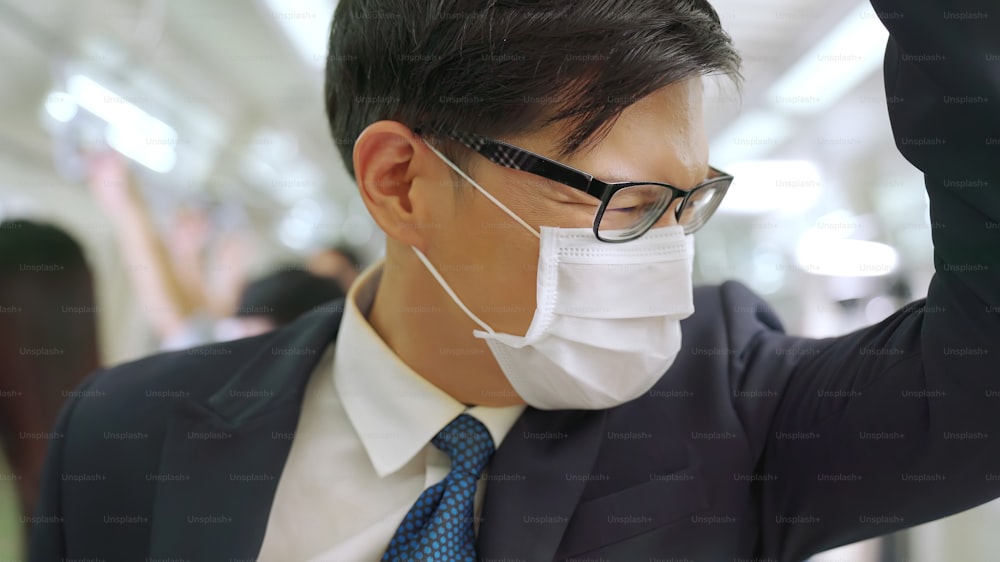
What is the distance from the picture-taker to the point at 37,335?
205 cm

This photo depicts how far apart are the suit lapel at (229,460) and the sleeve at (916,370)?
91 cm

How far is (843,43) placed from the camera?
A: 10.0ft

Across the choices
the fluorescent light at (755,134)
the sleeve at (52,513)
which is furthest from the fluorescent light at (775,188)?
the sleeve at (52,513)

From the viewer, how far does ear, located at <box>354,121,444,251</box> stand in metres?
1.25

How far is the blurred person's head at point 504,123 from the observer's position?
1.08 meters

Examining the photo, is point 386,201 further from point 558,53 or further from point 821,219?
point 821,219

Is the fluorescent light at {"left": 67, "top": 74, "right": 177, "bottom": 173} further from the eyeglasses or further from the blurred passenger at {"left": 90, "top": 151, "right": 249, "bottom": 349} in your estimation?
the eyeglasses

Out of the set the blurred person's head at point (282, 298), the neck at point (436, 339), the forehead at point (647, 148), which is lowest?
the blurred person's head at point (282, 298)

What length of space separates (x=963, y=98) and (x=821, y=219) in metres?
3.31

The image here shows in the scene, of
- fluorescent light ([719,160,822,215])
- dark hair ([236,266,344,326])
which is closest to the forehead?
dark hair ([236,266,344,326])

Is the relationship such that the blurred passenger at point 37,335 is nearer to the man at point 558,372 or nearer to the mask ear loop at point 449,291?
the man at point 558,372

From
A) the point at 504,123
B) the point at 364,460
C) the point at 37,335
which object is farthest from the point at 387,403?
the point at 37,335

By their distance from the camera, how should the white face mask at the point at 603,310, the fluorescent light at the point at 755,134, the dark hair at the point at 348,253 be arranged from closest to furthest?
the white face mask at the point at 603,310 < the dark hair at the point at 348,253 < the fluorescent light at the point at 755,134

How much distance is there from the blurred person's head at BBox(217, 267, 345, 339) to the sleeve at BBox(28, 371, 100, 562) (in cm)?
126
